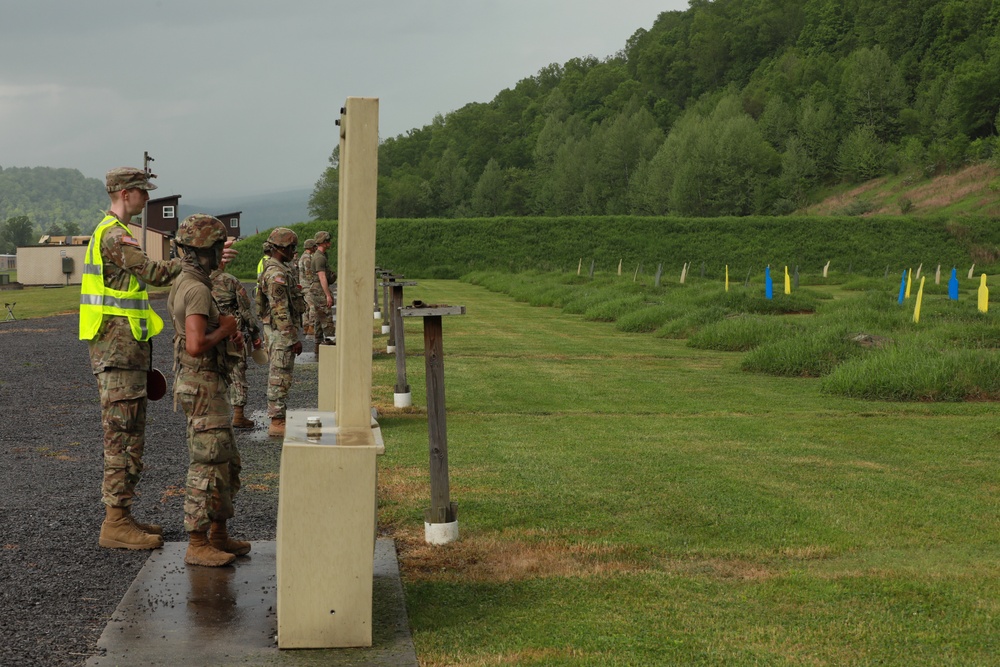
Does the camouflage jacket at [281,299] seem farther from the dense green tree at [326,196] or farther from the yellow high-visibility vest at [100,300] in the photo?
the dense green tree at [326,196]

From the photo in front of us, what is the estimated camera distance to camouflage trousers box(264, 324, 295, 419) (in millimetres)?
10961

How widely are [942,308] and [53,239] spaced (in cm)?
7083

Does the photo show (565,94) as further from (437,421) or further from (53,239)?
(437,421)

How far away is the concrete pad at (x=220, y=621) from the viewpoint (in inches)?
187

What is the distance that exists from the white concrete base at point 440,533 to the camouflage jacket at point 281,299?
4949 mm

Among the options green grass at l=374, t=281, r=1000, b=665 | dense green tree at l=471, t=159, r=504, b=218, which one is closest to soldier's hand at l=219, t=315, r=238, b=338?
green grass at l=374, t=281, r=1000, b=665

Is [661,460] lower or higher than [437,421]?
lower

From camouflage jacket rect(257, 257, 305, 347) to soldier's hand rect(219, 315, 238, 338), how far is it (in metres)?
4.82

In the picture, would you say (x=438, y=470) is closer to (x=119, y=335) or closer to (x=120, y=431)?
(x=120, y=431)

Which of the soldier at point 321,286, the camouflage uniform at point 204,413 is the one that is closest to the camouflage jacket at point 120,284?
the camouflage uniform at point 204,413

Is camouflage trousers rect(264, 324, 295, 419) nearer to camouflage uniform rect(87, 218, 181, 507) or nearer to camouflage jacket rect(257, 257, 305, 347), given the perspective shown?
camouflage jacket rect(257, 257, 305, 347)

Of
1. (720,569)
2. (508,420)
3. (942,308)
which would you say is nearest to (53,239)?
(942,308)

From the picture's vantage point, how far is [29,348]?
20656 millimetres

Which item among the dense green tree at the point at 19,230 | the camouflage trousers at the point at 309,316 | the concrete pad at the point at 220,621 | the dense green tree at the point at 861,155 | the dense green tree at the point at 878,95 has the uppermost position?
the dense green tree at the point at 878,95
